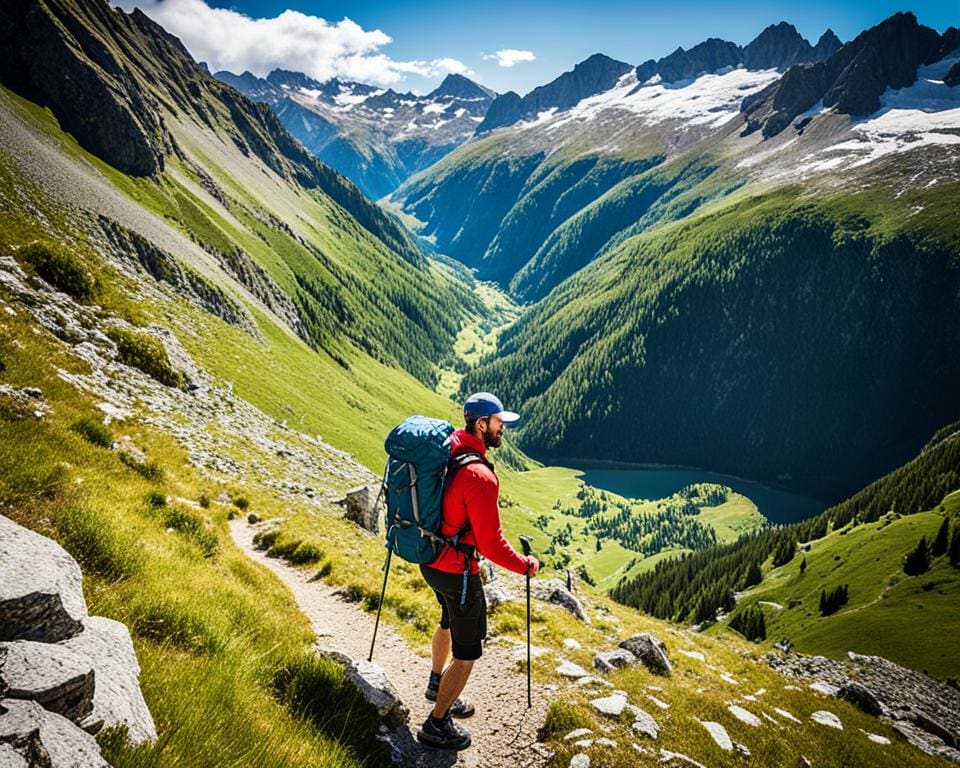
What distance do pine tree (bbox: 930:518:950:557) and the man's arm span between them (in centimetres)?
14248

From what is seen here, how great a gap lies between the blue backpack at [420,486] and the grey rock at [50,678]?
4260mm

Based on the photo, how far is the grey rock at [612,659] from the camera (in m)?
13.0

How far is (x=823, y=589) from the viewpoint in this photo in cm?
11700

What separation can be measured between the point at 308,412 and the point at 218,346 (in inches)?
821

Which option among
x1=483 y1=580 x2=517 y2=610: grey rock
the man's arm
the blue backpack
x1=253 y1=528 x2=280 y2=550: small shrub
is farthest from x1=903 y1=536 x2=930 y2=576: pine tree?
the blue backpack

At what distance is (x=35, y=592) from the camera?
184 inches

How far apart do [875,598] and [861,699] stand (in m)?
114

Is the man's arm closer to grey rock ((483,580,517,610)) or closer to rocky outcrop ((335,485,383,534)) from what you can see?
grey rock ((483,580,517,610))

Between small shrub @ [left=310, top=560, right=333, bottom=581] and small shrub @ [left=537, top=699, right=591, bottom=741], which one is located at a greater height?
small shrub @ [left=537, top=699, right=591, bottom=741]

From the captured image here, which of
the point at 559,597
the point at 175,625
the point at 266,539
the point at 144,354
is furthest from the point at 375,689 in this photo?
the point at 144,354

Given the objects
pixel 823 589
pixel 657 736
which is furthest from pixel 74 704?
pixel 823 589

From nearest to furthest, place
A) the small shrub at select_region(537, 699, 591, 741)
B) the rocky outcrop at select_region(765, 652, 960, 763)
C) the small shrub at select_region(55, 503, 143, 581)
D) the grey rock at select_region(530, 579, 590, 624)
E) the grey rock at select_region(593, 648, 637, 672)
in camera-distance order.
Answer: the small shrub at select_region(55, 503, 143, 581) → the small shrub at select_region(537, 699, 591, 741) → the grey rock at select_region(593, 648, 637, 672) → the grey rock at select_region(530, 579, 590, 624) → the rocky outcrop at select_region(765, 652, 960, 763)

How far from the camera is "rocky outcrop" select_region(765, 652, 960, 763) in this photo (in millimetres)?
19953

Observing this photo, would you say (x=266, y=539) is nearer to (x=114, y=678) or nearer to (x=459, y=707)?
(x=459, y=707)
